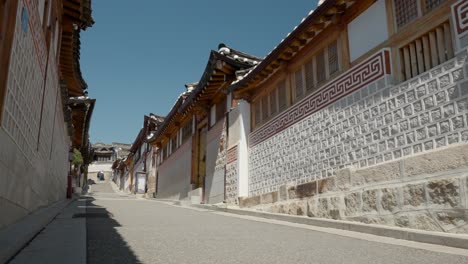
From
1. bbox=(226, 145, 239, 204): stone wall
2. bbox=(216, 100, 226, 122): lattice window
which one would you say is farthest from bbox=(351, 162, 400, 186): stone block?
bbox=(216, 100, 226, 122): lattice window

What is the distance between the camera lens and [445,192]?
5578 mm

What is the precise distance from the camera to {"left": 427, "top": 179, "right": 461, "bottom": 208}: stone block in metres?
5.41

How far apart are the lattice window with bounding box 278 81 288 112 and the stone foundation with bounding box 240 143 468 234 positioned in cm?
300

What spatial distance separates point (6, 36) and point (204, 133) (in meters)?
14.4

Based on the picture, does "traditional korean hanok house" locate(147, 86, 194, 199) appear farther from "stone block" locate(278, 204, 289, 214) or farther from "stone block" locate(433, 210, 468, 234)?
"stone block" locate(433, 210, 468, 234)

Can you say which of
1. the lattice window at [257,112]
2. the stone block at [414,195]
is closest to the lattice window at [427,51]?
the stone block at [414,195]

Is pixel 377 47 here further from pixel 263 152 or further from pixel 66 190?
pixel 66 190

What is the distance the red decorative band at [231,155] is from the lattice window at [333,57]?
216 inches

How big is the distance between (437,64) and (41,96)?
23.7ft

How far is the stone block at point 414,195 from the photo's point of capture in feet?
19.6

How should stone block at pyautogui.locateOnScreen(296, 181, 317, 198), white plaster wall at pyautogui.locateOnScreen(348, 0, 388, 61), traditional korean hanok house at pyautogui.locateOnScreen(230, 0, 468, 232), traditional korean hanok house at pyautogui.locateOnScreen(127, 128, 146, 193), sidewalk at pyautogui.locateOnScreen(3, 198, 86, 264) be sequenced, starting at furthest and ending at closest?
traditional korean hanok house at pyautogui.locateOnScreen(127, 128, 146, 193) < stone block at pyautogui.locateOnScreen(296, 181, 317, 198) < white plaster wall at pyautogui.locateOnScreen(348, 0, 388, 61) < traditional korean hanok house at pyautogui.locateOnScreen(230, 0, 468, 232) < sidewalk at pyautogui.locateOnScreen(3, 198, 86, 264)

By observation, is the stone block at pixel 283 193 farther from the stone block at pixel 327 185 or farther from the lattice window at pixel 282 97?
the lattice window at pixel 282 97

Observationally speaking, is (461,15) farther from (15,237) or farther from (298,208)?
(15,237)

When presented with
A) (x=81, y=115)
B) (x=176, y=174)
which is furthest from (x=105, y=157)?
(x=81, y=115)
